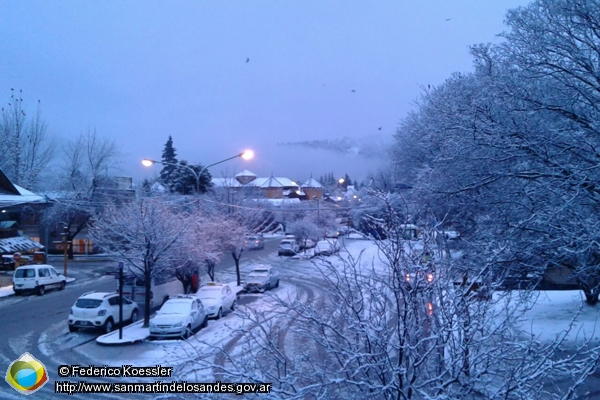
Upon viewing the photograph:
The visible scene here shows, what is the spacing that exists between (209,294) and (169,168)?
4209 centimetres

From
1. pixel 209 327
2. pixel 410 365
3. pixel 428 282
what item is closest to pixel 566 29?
pixel 428 282

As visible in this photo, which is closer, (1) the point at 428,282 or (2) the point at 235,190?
(1) the point at 428,282

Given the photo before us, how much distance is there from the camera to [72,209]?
40.9m

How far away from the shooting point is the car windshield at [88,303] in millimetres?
16328

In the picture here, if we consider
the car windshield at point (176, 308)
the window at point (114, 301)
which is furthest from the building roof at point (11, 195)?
the car windshield at point (176, 308)

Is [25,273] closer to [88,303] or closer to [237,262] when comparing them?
[88,303]

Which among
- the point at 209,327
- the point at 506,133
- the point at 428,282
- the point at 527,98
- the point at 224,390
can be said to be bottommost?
the point at 209,327

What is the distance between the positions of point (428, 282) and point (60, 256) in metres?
47.4

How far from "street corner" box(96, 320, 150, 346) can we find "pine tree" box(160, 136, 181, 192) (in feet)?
83.5

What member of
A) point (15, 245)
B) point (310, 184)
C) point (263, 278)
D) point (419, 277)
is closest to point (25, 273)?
point (15, 245)

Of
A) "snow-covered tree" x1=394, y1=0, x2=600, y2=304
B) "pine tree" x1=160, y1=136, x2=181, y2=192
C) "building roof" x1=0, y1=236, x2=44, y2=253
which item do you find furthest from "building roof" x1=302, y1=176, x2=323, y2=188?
"snow-covered tree" x1=394, y1=0, x2=600, y2=304

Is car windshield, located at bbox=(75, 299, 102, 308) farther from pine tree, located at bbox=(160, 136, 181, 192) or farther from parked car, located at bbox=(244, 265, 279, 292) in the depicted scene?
pine tree, located at bbox=(160, 136, 181, 192)

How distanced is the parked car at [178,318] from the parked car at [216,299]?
4.36ft

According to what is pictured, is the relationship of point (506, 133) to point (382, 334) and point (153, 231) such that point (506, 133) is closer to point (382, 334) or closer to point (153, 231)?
point (382, 334)
